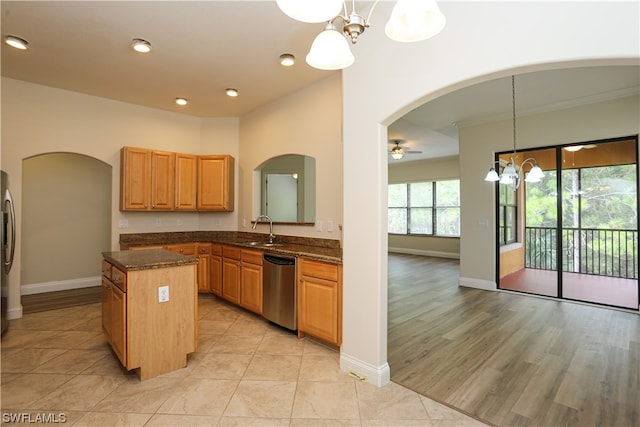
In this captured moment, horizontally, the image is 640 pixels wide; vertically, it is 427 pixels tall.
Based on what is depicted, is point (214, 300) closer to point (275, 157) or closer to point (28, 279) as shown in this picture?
point (275, 157)

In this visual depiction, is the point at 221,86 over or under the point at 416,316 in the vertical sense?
over

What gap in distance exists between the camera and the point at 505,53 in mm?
1753

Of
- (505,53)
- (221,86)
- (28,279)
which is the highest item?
(221,86)

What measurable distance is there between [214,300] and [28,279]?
294 centimetres

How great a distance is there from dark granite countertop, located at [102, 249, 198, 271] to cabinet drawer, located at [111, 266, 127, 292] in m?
0.06

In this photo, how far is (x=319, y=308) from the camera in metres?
2.93

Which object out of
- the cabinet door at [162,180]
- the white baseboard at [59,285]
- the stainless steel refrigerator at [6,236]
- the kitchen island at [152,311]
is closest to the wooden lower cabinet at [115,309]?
the kitchen island at [152,311]

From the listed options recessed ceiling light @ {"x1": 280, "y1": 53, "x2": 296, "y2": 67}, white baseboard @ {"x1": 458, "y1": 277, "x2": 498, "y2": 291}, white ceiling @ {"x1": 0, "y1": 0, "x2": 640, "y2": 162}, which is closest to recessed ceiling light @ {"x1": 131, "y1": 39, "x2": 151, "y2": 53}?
white ceiling @ {"x1": 0, "y1": 0, "x2": 640, "y2": 162}

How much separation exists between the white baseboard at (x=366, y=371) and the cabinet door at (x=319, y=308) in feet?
0.81

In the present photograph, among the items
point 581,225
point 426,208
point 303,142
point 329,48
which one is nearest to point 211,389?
point 329,48

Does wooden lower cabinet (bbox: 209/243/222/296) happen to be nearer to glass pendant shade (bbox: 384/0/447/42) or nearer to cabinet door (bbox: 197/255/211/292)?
cabinet door (bbox: 197/255/211/292)

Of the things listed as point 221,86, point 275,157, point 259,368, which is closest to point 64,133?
point 221,86

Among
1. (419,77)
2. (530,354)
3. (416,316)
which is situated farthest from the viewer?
(416,316)

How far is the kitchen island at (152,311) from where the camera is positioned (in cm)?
232
